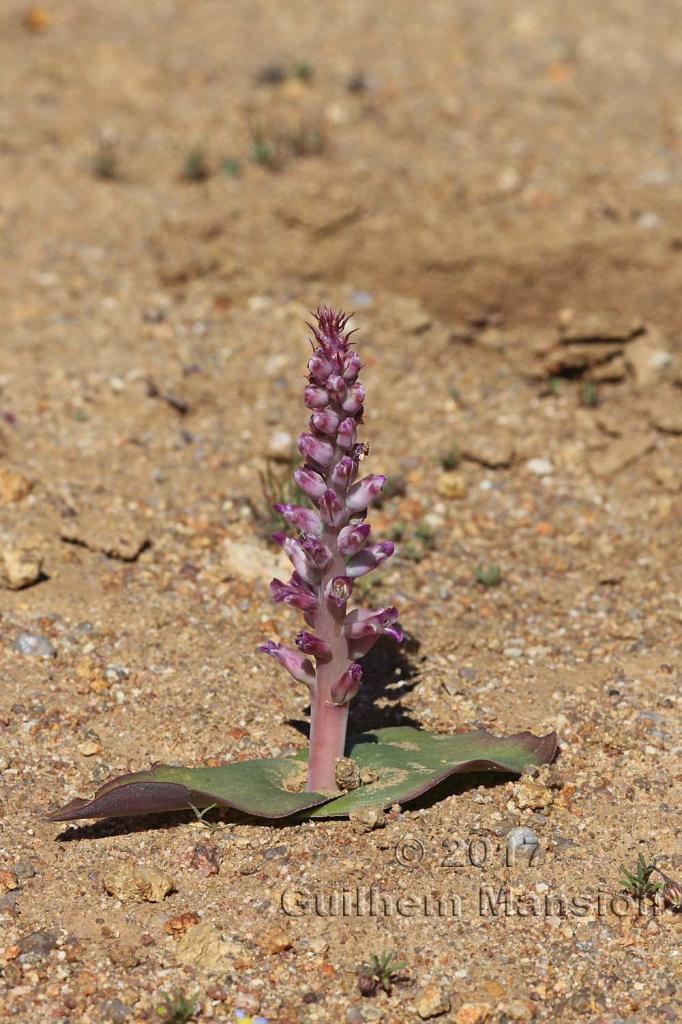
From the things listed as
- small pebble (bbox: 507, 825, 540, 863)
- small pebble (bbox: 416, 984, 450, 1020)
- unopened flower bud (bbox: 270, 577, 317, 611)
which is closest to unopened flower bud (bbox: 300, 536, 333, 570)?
unopened flower bud (bbox: 270, 577, 317, 611)

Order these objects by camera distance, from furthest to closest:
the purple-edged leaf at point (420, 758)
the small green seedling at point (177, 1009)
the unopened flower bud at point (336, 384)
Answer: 1. the purple-edged leaf at point (420, 758)
2. the unopened flower bud at point (336, 384)
3. the small green seedling at point (177, 1009)

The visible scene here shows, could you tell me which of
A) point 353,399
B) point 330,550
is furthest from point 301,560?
point 353,399

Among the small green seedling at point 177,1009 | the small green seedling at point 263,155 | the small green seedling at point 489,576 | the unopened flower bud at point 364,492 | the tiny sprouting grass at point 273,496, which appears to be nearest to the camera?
the small green seedling at point 177,1009

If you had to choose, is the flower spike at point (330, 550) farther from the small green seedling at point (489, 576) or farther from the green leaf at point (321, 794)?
the small green seedling at point (489, 576)

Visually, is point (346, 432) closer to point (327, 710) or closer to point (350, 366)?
point (350, 366)

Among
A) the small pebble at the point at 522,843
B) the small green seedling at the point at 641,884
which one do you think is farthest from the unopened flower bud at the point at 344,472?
the small green seedling at the point at 641,884

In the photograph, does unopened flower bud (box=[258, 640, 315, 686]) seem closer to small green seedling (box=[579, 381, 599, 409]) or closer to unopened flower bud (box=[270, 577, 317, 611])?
unopened flower bud (box=[270, 577, 317, 611])

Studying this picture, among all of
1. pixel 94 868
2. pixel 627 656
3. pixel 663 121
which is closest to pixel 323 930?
pixel 94 868

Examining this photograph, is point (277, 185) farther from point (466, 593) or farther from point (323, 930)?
point (323, 930)
